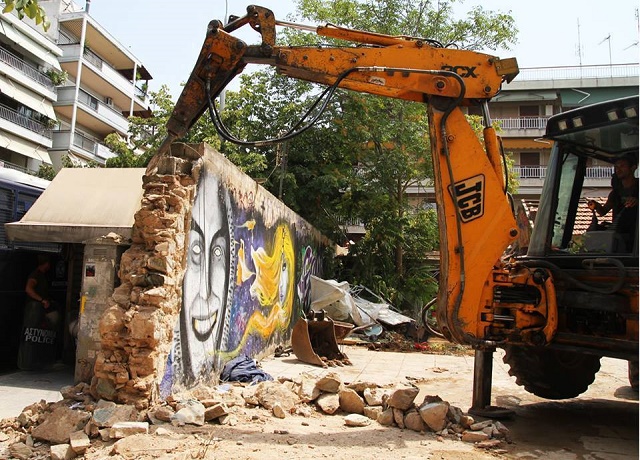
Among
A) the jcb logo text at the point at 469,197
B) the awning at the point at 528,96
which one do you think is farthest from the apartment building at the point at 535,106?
the jcb logo text at the point at 469,197

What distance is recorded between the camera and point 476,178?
5.57 metres

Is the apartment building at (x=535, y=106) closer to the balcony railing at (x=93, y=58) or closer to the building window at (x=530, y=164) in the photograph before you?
the building window at (x=530, y=164)

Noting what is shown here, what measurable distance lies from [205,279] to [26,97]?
2734 cm

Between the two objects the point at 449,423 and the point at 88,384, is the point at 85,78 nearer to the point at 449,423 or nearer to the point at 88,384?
the point at 88,384

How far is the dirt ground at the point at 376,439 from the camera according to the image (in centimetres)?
444

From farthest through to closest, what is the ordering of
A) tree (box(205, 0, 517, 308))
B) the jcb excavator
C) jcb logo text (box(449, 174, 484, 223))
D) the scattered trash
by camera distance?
tree (box(205, 0, 517, 308))
the scattered trash
jcb logo text (box(449, 174, 484, 223))
the jcb excavator

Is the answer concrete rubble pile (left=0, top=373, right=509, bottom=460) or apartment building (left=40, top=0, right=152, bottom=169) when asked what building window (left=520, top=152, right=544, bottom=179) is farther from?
concrete rubble pile (left=0, top=373, right=509, bottom=460)

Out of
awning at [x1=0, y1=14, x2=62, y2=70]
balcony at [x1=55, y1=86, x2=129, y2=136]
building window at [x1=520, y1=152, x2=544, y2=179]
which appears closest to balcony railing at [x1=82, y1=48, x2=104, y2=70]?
awning at [x1=0, y1=14, x2=62, y2=70]

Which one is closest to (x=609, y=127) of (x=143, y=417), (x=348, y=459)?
(x=348, y=459)

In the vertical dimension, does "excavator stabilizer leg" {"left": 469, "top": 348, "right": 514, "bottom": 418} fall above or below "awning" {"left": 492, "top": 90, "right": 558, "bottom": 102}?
below

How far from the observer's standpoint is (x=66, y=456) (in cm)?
427

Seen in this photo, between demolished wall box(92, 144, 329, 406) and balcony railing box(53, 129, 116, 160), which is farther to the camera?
balcony railing box(53, 129, 116, 160)

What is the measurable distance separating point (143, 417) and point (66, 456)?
93cm

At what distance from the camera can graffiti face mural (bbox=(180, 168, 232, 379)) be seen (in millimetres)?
6324
